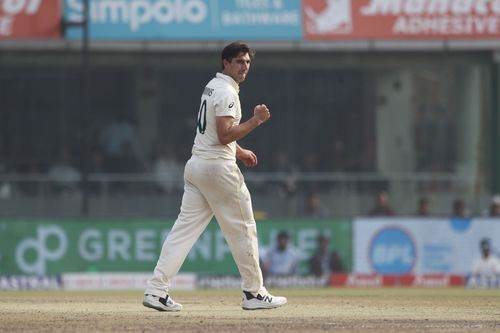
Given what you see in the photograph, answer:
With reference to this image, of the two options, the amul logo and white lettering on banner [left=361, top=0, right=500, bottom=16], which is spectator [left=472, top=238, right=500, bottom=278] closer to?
white lettering on banner [left=361, top=0, right=500, bottom=16]

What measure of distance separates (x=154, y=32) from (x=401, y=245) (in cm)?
604

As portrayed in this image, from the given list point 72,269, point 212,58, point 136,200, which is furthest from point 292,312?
point 212,58

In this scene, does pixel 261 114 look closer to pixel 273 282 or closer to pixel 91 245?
pixel 273 282

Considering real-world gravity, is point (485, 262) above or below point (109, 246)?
below

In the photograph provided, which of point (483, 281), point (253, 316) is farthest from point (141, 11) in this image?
point (253, 316)

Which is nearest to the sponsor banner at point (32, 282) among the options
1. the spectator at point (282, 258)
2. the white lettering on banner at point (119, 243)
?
the white lettering on banner at point (119, 243)

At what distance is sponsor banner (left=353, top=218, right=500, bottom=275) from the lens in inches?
814

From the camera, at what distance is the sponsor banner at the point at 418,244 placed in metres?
20.7

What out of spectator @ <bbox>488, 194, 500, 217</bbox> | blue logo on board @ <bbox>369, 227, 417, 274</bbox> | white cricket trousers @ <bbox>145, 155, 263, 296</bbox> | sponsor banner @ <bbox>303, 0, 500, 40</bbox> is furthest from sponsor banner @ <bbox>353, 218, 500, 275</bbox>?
white cricket trousers @ <bbox>145, 155, 263, 296</bbox>

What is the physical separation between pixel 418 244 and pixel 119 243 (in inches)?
175

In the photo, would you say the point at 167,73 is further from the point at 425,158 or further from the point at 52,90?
the point at 425,158

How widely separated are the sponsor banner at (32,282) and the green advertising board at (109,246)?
2.13 ft

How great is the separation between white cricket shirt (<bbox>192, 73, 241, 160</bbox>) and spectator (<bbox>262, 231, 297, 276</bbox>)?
1026 cm

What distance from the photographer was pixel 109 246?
20406mm
